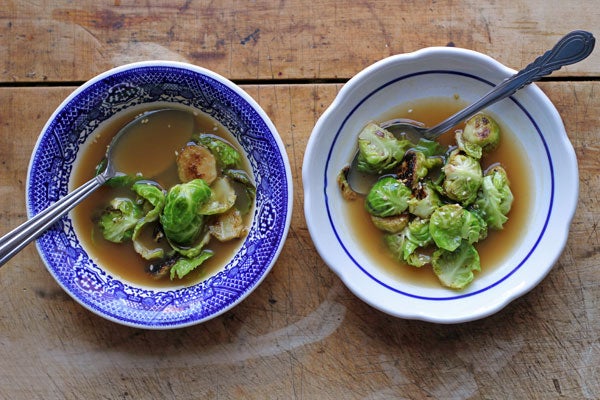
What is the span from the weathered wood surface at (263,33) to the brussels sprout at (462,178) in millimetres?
448

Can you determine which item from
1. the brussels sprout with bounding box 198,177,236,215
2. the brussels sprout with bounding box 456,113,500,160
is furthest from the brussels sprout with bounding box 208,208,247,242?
Result: the brussels sprout with bounding box 456,113,500,160

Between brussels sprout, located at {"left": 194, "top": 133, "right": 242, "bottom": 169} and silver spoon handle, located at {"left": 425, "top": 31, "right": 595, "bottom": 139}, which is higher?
silver spoon handle, located at {"left": 425, "top": 31, "right": 595, "bottom": 139}

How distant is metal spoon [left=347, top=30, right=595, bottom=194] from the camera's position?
186 centimetres

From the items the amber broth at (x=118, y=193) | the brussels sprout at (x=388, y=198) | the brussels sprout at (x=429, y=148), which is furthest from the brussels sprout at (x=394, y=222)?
the amber broth at (x=118, y=193)

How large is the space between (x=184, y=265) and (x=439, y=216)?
919mm

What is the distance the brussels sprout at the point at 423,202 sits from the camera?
209 centimetres

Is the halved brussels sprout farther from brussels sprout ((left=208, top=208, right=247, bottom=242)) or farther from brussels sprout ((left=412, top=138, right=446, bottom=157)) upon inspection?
brussels sprout ((left=208, top=208, right=247, bottom=242))

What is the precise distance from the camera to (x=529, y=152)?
213cm

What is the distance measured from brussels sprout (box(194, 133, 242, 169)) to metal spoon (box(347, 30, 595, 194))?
0.42m

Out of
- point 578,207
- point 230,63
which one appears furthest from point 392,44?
point 578,207

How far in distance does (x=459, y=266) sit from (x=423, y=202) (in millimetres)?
264

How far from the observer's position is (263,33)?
86.0 inches

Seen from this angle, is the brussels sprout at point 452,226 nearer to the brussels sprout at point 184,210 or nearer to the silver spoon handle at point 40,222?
the brussels sprout at point 184,210

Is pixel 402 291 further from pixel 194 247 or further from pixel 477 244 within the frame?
pixel 194 247
